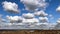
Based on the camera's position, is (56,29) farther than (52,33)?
Yes

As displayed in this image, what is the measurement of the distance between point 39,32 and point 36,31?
0.71ft

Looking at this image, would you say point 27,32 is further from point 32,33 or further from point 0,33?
point 0,33

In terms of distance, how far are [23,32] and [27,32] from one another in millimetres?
266

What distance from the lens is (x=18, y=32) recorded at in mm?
9023

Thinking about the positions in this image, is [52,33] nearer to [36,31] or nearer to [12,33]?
[36,31]

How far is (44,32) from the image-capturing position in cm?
909

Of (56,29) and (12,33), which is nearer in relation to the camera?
(12,33)

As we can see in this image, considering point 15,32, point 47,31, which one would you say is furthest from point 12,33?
point 47,31

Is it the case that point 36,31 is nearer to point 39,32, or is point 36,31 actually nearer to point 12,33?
point 39,32

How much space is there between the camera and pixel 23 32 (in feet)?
29.6

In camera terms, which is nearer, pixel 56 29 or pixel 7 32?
pixel 7 32

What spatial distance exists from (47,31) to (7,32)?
2643 millimetres

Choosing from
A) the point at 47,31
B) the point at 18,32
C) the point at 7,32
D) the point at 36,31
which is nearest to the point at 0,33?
the point at 7,32

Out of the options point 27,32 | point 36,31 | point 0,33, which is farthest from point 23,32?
point 0,33
